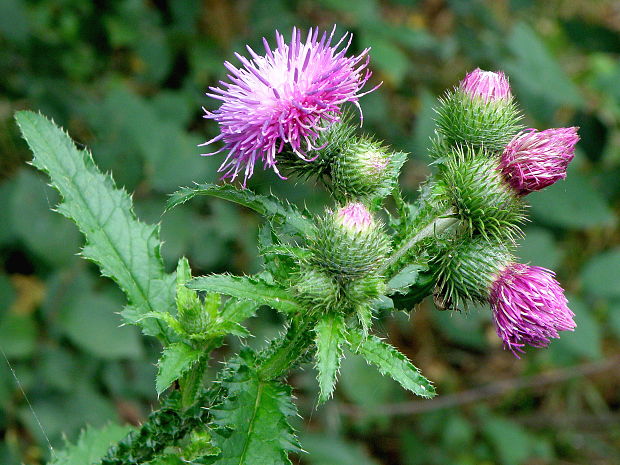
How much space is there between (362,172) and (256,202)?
0.54 meters

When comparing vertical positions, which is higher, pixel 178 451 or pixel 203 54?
pixel 203 54

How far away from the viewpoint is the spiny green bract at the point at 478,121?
3.21 meters

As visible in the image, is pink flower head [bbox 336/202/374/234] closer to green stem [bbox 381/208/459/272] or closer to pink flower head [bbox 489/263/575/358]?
green stem [bbox 381/208/459/272]

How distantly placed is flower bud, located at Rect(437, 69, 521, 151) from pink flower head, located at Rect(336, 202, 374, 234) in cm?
71

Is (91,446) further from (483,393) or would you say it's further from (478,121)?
(483,393)

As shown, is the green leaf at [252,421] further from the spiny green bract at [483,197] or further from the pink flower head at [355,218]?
the spiny green bract at [483,197]

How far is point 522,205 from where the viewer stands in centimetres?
309

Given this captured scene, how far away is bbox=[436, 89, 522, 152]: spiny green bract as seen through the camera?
321 centimetres

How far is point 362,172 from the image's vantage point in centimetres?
305

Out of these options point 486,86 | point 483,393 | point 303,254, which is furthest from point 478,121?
point 483,393

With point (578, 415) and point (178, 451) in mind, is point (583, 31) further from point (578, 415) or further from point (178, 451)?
point (178, 451)

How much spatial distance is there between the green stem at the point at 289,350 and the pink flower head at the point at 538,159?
114 centimetres

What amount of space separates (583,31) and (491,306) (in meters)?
3.99

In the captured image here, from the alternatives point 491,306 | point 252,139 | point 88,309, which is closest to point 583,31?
point 491,306
